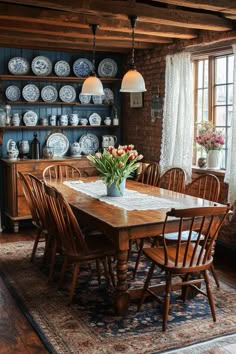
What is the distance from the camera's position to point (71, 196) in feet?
13.3

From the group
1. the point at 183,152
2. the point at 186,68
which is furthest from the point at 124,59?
the point at 183,152

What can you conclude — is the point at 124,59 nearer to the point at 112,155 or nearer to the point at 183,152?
the point at 183,152

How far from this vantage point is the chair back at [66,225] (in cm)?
336

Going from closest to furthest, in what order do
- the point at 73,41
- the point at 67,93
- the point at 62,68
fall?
the point at 73,41 → the point at 62,68 → the point at 67,93

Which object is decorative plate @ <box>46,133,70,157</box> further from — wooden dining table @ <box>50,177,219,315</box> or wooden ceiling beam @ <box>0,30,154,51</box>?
wooden dining table @ <box>50,177,219,315</box>

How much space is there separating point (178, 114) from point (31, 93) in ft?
6.71

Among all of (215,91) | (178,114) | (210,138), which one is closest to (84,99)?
(178,114)

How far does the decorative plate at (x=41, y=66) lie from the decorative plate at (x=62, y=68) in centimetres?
10

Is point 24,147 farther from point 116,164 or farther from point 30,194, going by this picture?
point 116,164

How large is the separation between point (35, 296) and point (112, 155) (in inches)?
52.2

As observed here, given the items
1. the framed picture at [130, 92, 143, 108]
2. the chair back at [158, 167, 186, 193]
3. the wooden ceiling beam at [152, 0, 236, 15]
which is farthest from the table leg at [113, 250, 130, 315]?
the framed picture at [130, 92, 143, 108]

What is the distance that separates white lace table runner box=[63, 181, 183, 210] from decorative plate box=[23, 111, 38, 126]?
1.89 metres

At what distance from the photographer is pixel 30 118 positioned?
6.14 metres

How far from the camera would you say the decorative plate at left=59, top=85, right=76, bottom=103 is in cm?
631
